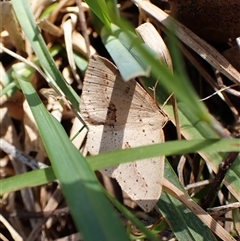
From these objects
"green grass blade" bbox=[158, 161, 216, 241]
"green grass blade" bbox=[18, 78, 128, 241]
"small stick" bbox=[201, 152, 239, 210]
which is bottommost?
"green grass blade" bbox=[158, 161, 216, 241]

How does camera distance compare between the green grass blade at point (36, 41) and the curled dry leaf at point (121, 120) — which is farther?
the green grass blade at point (36, 41)

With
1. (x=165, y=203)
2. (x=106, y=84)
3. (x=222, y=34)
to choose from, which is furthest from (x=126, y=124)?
(x=222, y=34)

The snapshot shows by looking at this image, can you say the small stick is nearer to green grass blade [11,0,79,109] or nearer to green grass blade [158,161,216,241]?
green grass blade [158,161,216,241]

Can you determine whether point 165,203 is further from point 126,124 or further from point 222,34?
point 222,34

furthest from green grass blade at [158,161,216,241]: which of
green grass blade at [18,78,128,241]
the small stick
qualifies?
green grass blade at [18,78,128,241]

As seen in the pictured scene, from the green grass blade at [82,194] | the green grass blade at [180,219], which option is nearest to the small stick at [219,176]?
the green grass blade at [180,219]

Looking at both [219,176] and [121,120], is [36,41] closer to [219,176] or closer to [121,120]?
[121,120]

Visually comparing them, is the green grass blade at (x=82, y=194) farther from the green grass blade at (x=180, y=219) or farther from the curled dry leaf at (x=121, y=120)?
the green grass blade at (x=180, y=219)

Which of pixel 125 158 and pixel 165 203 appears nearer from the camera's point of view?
pixel 125 158
